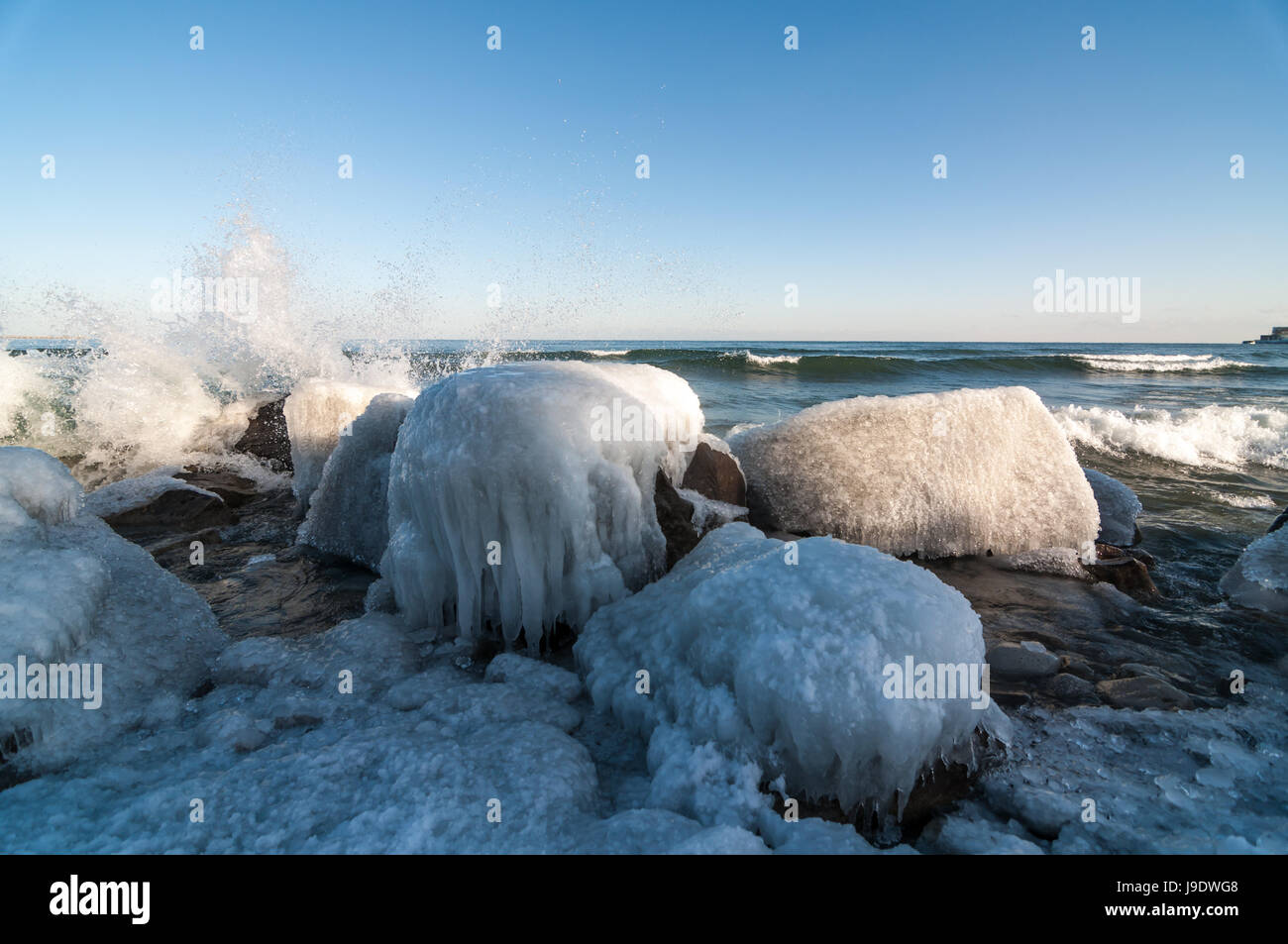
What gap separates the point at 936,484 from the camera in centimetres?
548

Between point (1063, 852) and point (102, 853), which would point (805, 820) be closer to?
point (1063, 852)

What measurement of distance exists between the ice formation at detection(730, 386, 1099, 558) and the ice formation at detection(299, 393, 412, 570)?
3646 mm

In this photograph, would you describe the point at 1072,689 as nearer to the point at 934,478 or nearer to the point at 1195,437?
the point at 934,478

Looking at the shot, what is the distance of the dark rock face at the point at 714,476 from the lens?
5.30m

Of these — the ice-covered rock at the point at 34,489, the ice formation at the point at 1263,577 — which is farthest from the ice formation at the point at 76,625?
the ice formation at the point at 1263,577

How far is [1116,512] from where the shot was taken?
6516 millimetres

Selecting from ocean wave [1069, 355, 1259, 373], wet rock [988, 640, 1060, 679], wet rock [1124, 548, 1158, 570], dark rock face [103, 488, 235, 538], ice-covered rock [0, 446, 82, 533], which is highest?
ocean wave [1069, 355, 1259, 373]

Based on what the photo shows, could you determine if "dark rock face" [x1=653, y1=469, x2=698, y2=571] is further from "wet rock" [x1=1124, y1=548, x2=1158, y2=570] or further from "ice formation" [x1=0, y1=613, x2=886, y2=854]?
"wet rock" [x1=1124, y1=548, x2=1158, y2=570]

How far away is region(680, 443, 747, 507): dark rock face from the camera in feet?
17.4

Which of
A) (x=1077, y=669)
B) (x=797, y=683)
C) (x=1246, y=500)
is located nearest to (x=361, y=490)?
(x=797, y=683)

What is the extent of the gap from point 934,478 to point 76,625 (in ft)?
20.6

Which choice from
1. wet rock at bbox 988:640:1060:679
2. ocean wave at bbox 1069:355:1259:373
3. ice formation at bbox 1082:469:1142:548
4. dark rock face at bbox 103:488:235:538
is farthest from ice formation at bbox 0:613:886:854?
ocean wave at bbox 1069:355:1259:373
